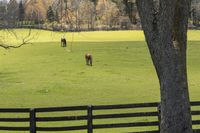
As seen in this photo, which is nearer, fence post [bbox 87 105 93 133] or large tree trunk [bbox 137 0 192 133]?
large tree trunk [bbox 137 0 192 133]

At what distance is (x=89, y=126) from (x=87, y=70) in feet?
98.1

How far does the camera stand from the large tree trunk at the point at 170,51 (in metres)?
8.61

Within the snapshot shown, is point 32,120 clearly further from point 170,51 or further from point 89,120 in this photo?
point 170,51

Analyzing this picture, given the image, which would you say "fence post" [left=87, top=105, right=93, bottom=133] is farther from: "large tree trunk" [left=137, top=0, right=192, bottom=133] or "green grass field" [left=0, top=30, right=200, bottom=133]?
"large tree trunk" [left=137, top=0, right=192, bottom=133]

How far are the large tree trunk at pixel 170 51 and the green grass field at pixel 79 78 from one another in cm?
629

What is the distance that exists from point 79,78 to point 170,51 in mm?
29072

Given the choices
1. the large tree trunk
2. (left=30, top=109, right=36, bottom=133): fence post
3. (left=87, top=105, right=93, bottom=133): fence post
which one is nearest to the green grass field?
(left=30, top=109, right=36, bottom=133): fence post

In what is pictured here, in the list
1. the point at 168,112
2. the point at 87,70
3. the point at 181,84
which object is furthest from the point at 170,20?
the point at 87,70

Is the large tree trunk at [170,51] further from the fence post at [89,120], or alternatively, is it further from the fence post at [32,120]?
the fence post at [32,120]

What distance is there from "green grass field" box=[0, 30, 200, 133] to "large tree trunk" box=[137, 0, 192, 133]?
6294 millimetres

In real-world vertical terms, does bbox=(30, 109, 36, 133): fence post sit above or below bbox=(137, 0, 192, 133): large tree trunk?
below

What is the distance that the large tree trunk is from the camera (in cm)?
861

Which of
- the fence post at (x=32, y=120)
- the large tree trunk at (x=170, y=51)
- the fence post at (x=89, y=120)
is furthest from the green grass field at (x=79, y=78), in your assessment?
the large tree trunk at (x=170, y=51)

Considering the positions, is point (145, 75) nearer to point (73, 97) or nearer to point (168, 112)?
point (73, 97)
